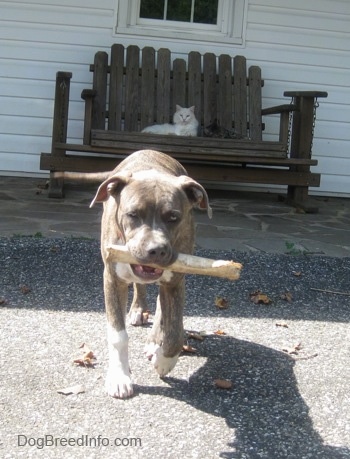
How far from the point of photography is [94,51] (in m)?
9.38

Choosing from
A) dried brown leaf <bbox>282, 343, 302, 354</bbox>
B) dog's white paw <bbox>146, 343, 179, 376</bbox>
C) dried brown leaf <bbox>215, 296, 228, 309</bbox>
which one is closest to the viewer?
dog's white paw <bbox>146, 343, 179, 376</bbox>

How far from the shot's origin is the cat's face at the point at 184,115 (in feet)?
28.0

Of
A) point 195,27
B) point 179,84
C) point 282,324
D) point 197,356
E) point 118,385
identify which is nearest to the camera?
point 118,385

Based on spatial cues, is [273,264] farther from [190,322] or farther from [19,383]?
[19,383]

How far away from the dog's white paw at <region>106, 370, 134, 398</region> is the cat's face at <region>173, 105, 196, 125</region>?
5.36 metres

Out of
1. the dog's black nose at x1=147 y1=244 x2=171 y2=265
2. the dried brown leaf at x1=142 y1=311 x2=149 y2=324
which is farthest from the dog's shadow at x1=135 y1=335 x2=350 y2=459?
the dog's black nose at x1=147 y1=244 x2=171 y2=265

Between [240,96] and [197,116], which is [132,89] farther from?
[240,96]

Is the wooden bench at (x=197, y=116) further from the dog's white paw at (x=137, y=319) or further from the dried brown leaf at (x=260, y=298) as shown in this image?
the dog's white paw at (x=137, y=319)

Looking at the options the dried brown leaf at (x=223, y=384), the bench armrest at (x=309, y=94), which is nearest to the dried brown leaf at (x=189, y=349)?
the dried brown leaf at (x=223, y=384)

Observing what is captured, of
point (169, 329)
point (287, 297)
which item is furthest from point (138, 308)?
point (287, 297)

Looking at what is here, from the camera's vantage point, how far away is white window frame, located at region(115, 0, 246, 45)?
940cm

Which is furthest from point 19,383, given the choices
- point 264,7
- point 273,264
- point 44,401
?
point 264,7

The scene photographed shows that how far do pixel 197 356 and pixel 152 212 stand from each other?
1.07 m

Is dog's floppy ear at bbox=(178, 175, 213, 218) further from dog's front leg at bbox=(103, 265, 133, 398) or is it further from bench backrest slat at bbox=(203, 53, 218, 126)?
bench backrest slat at bbox=(203, 53, 218, 126)
